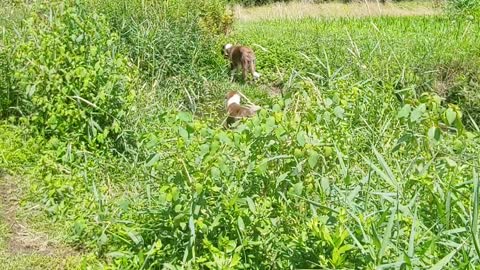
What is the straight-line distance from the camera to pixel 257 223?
3.29 metres

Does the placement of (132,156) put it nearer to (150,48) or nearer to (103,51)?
(103,51)

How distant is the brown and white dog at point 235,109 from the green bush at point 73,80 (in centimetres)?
100

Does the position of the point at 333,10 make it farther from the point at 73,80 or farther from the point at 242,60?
the point at 73,80

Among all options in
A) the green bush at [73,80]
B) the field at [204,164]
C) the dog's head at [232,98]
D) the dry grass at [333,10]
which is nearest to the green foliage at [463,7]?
the dry grass at [333,10]

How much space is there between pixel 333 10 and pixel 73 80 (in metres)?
11.8

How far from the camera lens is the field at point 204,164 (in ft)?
9.92

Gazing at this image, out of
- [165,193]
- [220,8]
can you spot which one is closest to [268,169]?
[165,193]

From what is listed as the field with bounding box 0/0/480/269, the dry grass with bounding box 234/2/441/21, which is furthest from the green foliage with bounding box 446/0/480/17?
the field with bounding box 0/0/480/269

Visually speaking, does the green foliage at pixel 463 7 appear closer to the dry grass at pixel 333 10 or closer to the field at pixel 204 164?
the dry grass at pixel 333 10

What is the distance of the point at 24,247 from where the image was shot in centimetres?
418

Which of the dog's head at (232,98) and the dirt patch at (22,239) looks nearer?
the dirt patch at (22,239)

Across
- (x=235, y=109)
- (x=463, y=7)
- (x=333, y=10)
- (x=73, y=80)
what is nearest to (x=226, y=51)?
(x=235, y=109)

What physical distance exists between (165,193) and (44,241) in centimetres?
132

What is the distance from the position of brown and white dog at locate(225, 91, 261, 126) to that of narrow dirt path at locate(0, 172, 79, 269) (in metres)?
2.06
